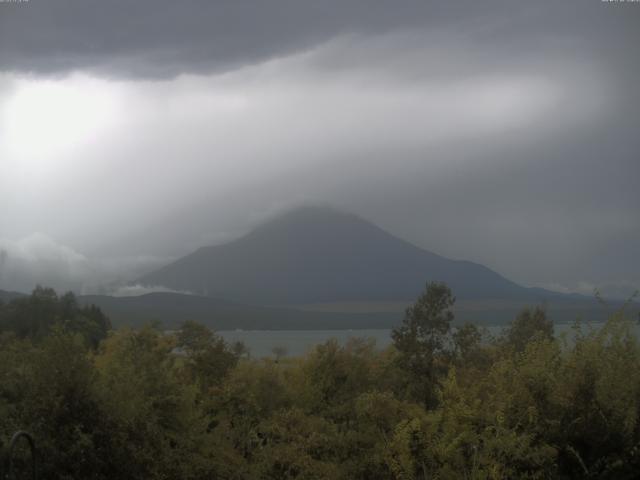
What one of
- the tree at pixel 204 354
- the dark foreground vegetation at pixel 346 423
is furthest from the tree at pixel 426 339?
the tree at pixel 204 354

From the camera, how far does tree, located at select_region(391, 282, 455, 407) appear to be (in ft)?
109

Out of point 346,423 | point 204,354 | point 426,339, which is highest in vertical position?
point 426,339

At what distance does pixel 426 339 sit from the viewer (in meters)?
35.1

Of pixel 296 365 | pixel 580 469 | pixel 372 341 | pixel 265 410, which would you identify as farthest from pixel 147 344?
pixel 580 469

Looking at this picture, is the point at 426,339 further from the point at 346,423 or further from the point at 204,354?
the point at 204,354

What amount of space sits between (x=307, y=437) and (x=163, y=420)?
627cm

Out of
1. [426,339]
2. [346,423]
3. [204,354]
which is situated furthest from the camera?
[426,339]

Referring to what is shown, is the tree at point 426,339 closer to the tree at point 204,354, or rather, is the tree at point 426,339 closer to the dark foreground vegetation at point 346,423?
the dark foreground vegetation at point 346,423

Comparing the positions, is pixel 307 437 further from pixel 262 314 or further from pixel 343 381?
pixel 262 314

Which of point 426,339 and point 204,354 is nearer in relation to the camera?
point 204,354

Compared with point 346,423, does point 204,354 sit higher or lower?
higher

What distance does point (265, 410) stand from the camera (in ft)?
97.0

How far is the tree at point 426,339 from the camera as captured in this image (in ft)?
109

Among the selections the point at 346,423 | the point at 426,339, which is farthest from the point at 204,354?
the point at 426,339
